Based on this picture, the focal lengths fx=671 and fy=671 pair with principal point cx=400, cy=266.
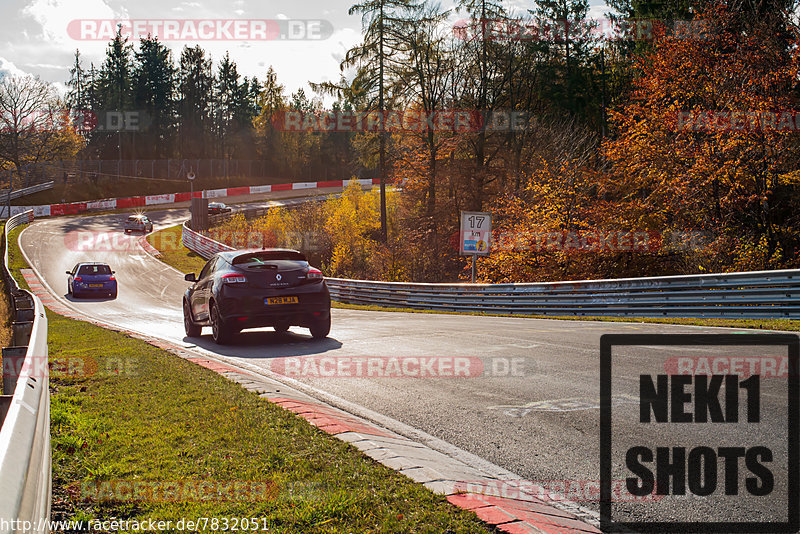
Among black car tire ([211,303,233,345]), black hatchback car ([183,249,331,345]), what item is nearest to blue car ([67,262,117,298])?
black hatchback car ([183,249,331,345])

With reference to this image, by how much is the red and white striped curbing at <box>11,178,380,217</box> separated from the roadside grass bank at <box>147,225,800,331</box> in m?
13.7

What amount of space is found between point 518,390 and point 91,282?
2748cm

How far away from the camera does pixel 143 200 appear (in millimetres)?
74562

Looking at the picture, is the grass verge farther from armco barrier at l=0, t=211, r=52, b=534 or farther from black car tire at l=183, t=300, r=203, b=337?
armco barrier at l=0, t=211, r=52, b=534

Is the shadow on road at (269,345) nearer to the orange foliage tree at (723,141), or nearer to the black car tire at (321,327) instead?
the black car tire at (321,327)

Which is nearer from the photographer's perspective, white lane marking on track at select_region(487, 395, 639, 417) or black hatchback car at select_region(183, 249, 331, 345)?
white lane marking on track at select_region(487, 395, 639, 417)

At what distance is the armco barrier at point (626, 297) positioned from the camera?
13.9 m

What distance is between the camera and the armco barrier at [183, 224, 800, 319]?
45.7 feet

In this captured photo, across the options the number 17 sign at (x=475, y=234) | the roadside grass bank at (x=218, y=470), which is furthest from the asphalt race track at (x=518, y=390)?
the number 17 sign at (x=475, y=234)

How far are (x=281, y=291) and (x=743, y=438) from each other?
8232 millimetres

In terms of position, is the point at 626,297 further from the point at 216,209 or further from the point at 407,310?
the point at 216,209

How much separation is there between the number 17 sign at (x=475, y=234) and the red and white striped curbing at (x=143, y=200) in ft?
170

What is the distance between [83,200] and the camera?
244ft

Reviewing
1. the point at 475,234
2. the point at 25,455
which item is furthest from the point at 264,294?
the point at 475,234
